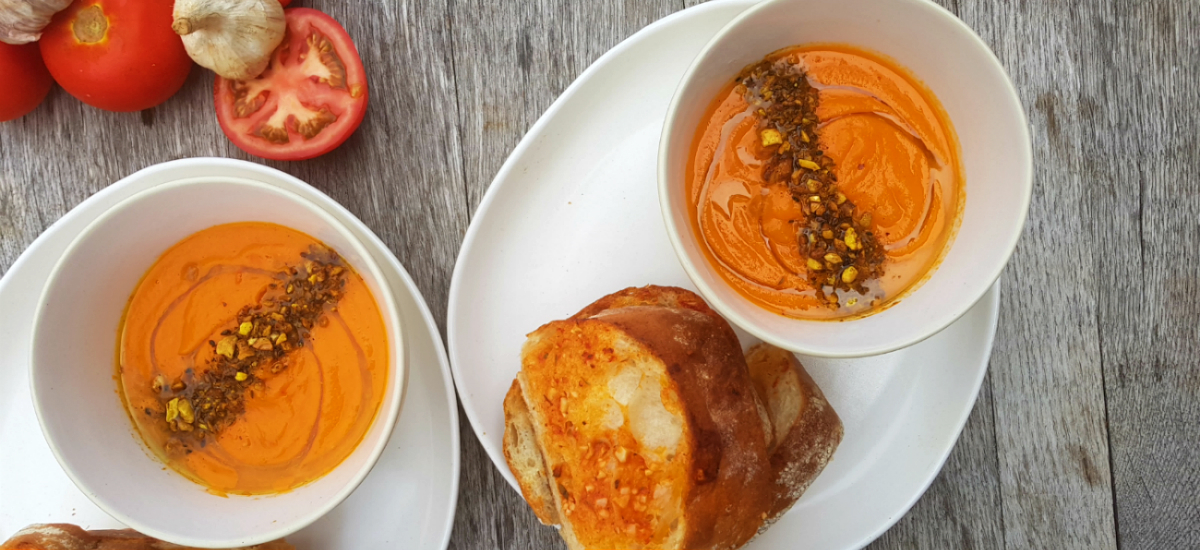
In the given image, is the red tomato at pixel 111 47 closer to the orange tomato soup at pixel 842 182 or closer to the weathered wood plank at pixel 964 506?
the orange tomato soup at pixel 842 182

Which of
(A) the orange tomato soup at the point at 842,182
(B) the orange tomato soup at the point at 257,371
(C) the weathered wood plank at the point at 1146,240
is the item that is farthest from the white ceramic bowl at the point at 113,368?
(C) the weathered wood plank at the point at 1146,240

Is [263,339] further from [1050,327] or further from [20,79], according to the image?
[1050,327]

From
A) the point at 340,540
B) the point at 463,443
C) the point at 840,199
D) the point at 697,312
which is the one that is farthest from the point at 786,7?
the point at 340,540

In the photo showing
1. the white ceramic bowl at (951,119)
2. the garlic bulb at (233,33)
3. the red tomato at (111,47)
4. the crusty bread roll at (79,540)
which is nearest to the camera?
the white ceramic bowl at (951,119)

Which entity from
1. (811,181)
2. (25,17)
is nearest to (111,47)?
(25,17)

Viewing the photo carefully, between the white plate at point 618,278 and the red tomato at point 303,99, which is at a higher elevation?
the red tomato at point 303,99

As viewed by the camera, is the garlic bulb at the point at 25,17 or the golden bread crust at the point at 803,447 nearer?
the golden bread crust at the point at 803,447
